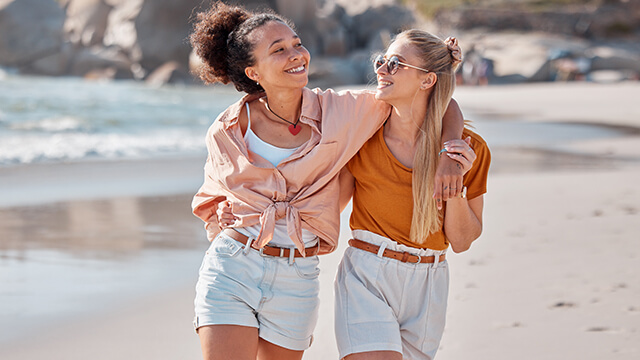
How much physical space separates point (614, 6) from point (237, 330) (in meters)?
43.6

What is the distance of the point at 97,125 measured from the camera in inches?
667

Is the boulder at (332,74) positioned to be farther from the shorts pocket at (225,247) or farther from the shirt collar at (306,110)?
the shorts pocket at (225,247)

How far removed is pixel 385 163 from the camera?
309cm

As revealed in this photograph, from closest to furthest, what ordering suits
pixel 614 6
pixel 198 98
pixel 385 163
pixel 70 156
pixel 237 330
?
pixel 237 330
pixel 385 163
pixel 70 156
pixel 198 98
pixel 614 6

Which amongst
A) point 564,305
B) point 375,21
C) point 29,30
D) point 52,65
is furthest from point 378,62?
point 52,65

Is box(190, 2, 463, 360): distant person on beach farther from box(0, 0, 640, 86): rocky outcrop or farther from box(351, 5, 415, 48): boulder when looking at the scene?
box(351, 5, 415, 48): boulder

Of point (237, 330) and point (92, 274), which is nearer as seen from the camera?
point (237, 330)

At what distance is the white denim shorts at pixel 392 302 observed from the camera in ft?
9.59

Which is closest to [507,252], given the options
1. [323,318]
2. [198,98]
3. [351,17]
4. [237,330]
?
[323,318]

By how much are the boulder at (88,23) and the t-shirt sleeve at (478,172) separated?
47251mm

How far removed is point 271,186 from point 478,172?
87 cm

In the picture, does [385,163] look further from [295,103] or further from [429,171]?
[295,103]

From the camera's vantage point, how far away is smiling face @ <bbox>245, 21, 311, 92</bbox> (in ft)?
10.4

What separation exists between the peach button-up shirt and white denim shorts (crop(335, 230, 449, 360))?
252mm
